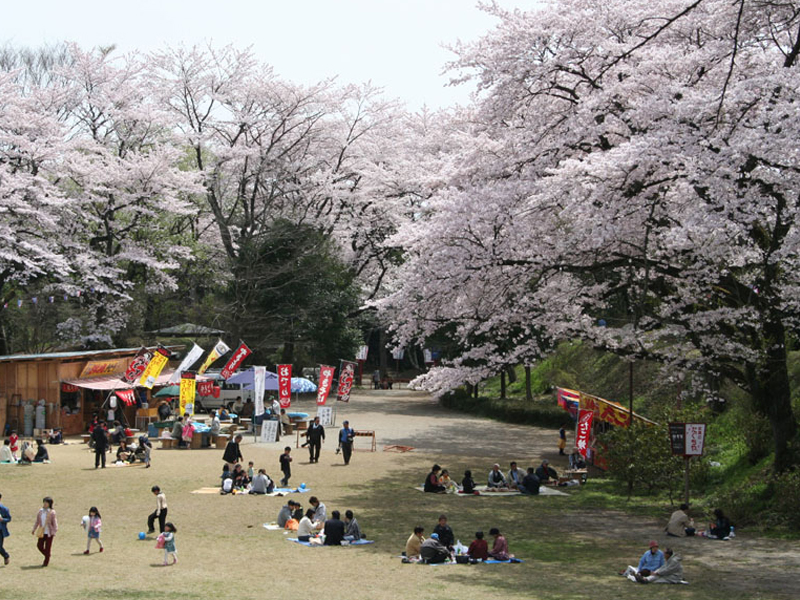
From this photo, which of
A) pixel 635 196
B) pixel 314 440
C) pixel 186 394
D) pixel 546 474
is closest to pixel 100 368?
A: pixel 186 394

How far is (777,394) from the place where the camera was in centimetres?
1841

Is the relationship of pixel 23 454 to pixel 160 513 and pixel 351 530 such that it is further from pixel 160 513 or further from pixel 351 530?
pixel 351 530

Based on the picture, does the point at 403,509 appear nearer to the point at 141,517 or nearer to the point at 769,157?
the point at 141,517

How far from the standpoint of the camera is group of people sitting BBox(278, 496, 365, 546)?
16.0 meters

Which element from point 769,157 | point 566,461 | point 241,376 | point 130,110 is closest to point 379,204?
point 130,110

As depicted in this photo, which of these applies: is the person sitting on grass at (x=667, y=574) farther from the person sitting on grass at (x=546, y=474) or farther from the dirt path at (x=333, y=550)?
the person sitting on grass at (x=546, y=474)

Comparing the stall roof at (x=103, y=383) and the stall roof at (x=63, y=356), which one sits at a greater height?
the stall roof at (x=63, y=356)

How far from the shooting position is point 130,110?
138ft

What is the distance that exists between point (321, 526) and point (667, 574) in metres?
6.61

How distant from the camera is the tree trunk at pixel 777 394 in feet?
59.0

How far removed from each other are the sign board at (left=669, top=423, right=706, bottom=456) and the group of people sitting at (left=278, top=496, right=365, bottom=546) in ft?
22.5

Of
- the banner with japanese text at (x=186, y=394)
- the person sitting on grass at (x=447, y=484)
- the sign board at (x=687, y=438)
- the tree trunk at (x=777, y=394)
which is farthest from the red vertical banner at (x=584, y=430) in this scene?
the banner with japanese text at (x=186, y=394)

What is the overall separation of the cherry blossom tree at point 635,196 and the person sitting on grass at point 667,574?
15.9 feet

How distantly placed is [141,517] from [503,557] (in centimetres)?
786
